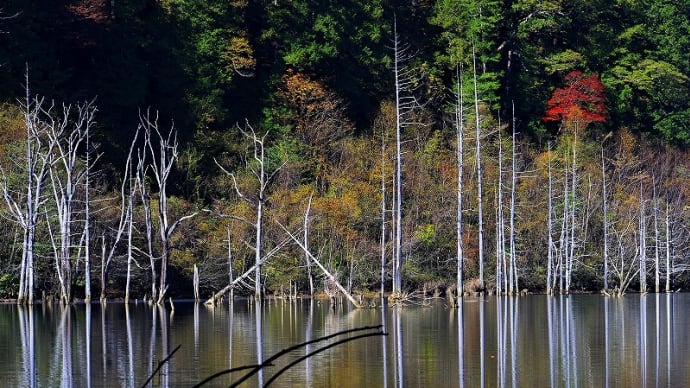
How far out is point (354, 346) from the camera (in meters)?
27.4

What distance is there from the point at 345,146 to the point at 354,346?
3191cm

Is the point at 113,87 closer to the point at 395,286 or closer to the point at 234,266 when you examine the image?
the point at 234,266

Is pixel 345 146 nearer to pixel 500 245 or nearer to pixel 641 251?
pixel 500 245

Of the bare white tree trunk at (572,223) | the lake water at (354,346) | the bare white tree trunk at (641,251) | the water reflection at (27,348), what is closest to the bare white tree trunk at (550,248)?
the bare white tree trunk at (572,223)

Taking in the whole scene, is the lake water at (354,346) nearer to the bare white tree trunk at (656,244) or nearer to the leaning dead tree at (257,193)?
the leaning dead tree at (257,193)

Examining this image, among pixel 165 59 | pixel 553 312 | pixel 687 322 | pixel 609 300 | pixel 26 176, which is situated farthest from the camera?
pixel 165 59

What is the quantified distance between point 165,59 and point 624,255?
25300mm

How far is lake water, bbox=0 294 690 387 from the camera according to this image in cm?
2100

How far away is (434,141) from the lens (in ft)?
201

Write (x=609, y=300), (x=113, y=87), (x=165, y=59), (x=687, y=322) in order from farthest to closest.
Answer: (x=165, y=59) → (x=113, y=87) → (x=609, y=300) → (x=687, y=322)

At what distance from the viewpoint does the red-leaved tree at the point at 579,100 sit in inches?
2630

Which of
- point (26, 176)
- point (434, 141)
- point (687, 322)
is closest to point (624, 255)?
point (434, 141)

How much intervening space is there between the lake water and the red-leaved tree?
26439 mm

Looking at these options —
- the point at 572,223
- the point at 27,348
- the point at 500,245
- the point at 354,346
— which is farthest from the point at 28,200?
the point at 572,223
